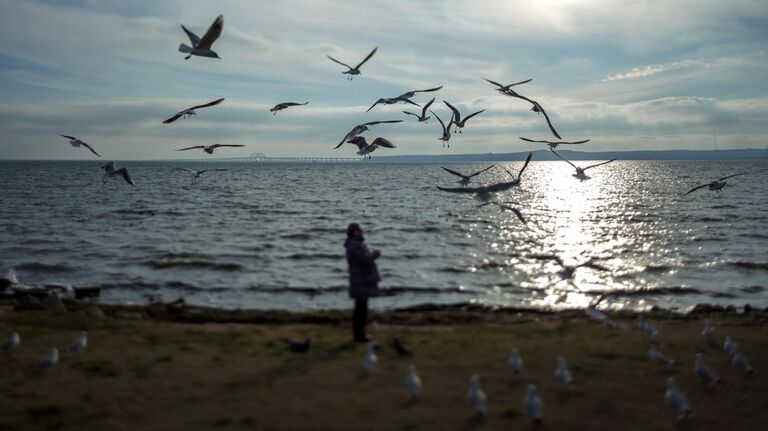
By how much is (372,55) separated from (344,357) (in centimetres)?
851

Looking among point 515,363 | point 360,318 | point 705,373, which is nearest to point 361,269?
point 360,318

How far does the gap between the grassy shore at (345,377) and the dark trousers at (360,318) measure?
0.26 metres

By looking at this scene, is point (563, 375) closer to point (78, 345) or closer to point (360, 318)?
point (360, 318)

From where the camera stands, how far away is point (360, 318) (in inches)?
455

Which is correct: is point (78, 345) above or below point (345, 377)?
above

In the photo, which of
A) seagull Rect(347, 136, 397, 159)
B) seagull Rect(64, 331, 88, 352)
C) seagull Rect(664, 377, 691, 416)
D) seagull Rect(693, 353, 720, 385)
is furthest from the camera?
seagull Rect(347, 136, 397, 159)

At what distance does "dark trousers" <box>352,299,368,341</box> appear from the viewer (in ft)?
37.4

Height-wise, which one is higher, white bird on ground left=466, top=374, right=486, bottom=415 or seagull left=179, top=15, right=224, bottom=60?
seagull left=179, top=15, right=224, bottom=60

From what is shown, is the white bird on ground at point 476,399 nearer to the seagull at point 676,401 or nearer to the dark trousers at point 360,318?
the seagull at point 676,401

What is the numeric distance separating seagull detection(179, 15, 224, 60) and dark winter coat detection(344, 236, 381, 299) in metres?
4.30

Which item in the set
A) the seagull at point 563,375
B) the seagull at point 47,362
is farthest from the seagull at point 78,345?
the seagull at point 563,375

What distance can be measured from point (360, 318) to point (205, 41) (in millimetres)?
5540

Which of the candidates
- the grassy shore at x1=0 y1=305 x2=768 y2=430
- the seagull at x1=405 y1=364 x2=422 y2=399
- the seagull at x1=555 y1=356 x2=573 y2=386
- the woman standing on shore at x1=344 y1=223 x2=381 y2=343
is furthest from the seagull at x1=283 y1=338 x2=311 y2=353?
the seagull at x1=555 y1=356 x2=573 y2=386

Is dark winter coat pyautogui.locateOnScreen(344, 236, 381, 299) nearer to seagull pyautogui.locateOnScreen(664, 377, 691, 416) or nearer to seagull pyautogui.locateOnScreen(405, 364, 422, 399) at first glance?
seagull pyautogui.locateOnScreen(405, 364, 422, 399)
